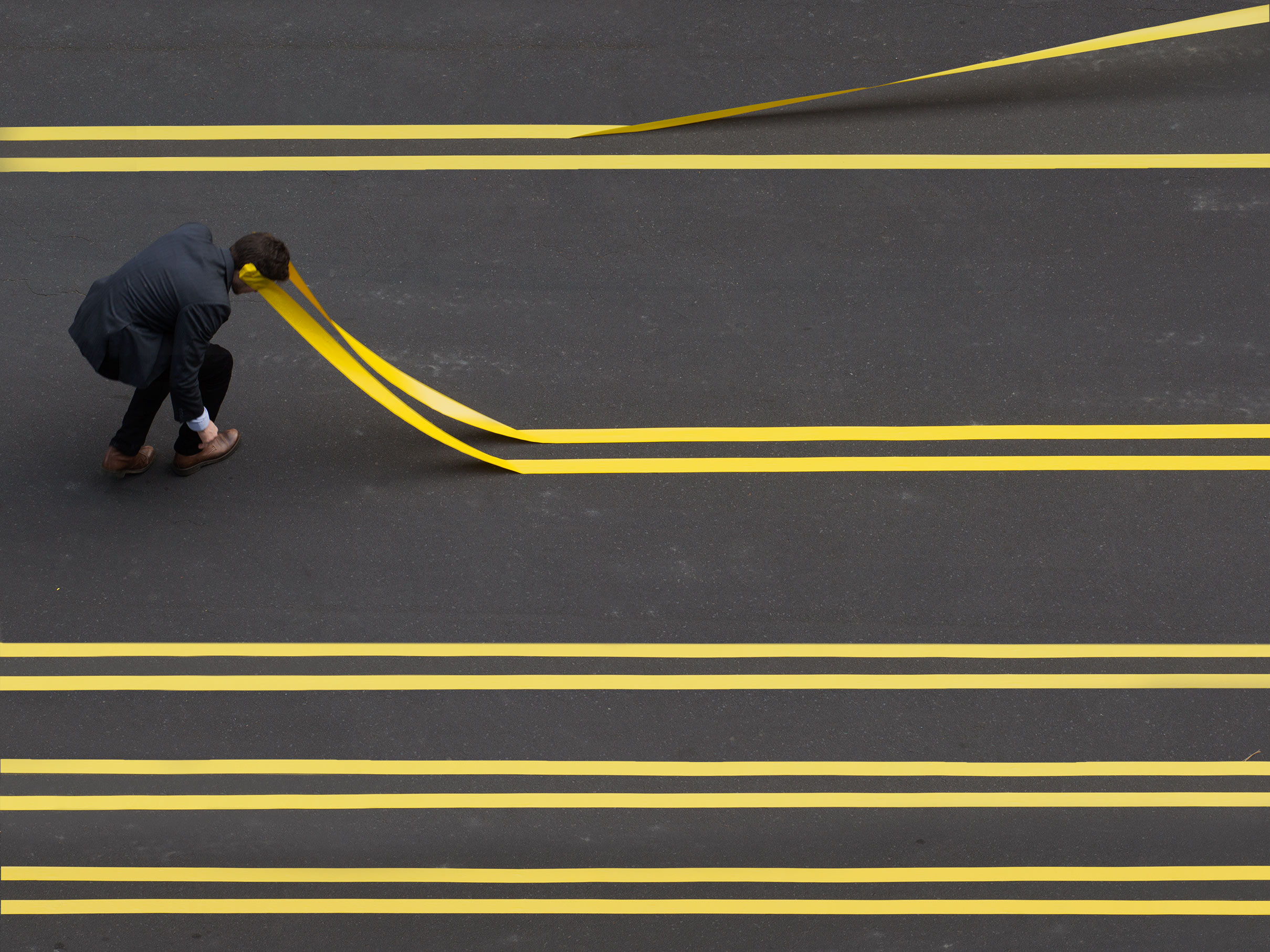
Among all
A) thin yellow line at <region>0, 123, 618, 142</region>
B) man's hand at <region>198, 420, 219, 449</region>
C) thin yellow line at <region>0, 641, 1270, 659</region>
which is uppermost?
thin yellow line at <region>0, 123, 618, 142</region>

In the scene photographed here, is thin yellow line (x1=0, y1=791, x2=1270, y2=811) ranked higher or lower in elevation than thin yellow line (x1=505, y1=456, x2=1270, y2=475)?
lower

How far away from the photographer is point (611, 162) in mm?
9383

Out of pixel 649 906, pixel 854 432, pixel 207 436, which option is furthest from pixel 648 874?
pixel 207 436

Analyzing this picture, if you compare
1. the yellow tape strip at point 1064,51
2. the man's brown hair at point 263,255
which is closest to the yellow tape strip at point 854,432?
the man's brown hair at point 263,255

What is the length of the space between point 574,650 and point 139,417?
2.52 meters

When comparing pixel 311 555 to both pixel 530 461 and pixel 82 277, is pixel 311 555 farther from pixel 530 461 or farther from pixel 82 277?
pixel 82 277

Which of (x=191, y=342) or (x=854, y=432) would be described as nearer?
(x=191, y=342)

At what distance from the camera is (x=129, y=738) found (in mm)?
7121

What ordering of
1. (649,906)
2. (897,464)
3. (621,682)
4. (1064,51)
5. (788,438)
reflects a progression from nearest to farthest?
(649,906) < (621,682) < (897,464) < (788,438) < (1064,51)

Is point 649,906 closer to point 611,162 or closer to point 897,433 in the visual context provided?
point 897,433

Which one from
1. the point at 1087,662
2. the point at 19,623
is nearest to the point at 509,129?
the point at 19,623

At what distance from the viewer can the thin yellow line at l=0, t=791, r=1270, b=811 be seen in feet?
22.8

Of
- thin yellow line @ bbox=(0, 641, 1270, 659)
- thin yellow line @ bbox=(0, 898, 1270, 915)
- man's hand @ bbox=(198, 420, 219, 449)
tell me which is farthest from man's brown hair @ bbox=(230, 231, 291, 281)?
thin yellow line @ bbox=(0, 898, 1270, 915)

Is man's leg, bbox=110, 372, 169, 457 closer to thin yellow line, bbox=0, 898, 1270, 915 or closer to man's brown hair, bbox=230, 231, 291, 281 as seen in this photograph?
man's brown hair, bbox=230, 231, 291, 281
